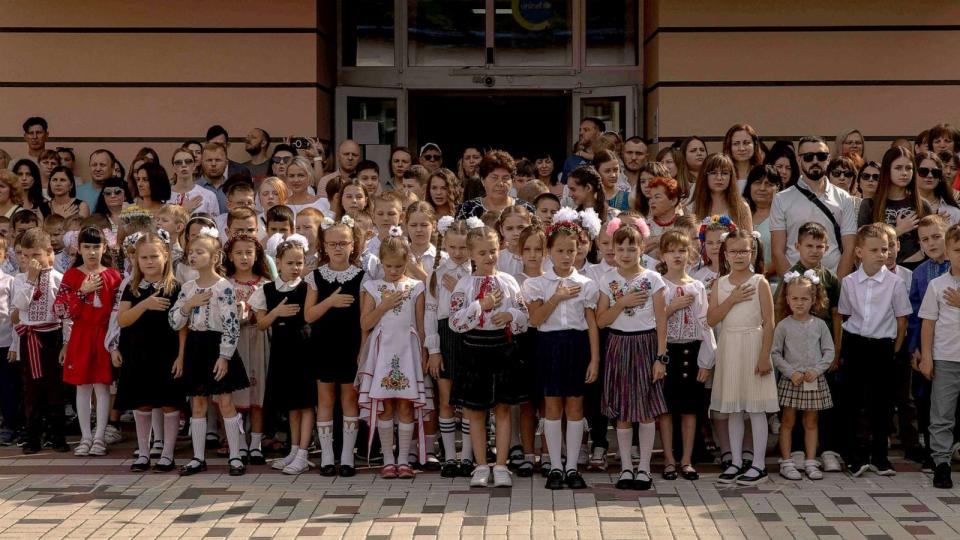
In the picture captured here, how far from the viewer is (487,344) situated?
7523mm

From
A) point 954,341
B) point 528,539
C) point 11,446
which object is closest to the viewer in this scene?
point 528,539

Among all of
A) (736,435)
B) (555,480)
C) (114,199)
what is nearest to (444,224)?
(555,480)

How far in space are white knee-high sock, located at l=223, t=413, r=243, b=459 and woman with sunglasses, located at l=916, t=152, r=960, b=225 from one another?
469 centimetres

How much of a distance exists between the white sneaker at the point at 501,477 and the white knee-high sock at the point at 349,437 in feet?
3.02

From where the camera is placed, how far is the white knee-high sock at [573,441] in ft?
24.5

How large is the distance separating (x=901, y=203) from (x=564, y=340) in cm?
259

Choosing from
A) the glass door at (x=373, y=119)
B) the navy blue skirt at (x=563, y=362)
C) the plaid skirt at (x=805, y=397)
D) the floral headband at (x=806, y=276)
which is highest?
the glass door at (x=373, y=119)

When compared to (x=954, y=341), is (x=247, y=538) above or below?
below

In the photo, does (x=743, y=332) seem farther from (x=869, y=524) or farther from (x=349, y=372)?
(x=349, y=372)

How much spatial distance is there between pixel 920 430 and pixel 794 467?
→ 962mm

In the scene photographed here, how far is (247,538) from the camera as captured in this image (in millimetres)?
6336

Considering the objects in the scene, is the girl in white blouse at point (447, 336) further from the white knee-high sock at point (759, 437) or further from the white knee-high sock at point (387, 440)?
the white knee-high sock at point (759, 437)

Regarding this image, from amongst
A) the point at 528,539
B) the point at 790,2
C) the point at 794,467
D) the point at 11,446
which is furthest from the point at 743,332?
the point at 790,2

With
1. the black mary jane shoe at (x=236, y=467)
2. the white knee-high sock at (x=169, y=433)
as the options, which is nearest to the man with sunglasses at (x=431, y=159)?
the white knee-high sock at (x=169, y=433)
